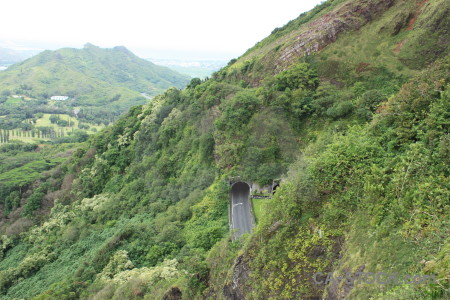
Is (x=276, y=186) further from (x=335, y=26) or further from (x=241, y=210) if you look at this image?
(x=335, y=26)

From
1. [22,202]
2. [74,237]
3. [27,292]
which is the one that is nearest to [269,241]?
[27,292]

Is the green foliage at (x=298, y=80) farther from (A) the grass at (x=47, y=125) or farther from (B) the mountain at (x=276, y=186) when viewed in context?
(A) the grass at (x=47, y=125)

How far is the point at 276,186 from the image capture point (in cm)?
2980

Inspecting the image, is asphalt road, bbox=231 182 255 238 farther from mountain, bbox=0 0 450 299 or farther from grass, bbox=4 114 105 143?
grass, bbox=4 114 105 143

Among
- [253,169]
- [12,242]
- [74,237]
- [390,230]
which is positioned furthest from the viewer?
[12,242]

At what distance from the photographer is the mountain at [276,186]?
11664 mm

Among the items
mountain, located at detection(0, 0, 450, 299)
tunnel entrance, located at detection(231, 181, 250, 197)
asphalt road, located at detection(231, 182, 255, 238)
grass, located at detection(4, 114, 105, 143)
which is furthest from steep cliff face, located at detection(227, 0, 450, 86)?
grass, located at detection(4, 114, 105, 143)

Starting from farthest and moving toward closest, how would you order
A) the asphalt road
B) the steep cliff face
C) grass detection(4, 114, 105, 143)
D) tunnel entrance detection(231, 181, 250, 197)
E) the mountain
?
grass detection(4, 114, 105, 143) < the steep cliff face < tunnel entrance detection(231, 181, 250, 197) < the asphalt road < the mountain

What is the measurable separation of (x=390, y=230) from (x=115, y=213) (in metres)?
37.3

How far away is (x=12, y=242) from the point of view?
151 ft

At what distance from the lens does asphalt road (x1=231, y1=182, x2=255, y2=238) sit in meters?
26.7

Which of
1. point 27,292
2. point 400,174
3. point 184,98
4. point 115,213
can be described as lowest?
point 27,292

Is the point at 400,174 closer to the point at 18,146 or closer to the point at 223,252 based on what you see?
the point at 223,252

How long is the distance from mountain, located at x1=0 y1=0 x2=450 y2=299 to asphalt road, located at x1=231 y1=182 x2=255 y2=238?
0.31 metres
